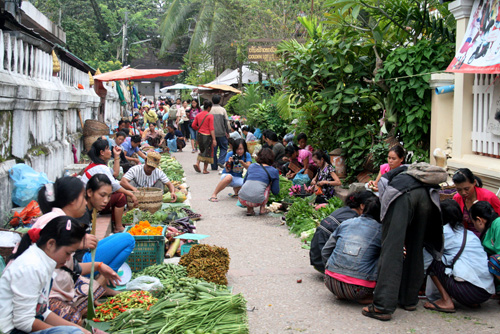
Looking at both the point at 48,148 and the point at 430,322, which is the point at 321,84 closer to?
the point at 48,148

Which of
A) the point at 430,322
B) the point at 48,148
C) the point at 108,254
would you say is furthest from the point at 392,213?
the point at 48,148

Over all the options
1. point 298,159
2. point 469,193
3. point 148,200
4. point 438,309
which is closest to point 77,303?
point 438,309

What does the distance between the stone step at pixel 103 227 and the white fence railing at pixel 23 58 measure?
7.72 feet

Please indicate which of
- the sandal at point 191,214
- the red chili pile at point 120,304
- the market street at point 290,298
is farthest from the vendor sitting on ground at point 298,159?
the red chili pile at point 120,304

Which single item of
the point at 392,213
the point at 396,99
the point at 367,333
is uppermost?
the point at 396,99

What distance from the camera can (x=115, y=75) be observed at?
15789 millimetres

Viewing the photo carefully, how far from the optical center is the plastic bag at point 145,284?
5418 mm

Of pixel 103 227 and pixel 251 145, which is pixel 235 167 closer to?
pixel 103 227

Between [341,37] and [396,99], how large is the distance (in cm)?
220

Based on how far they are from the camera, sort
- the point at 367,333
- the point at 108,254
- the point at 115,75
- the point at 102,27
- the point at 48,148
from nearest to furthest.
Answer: the point at 367,333 < the point at 108,254 < the point at 48,148 < the point at 115,75 < the point at 102,27

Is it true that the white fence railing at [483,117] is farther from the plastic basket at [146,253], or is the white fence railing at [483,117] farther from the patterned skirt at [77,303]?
the patterned skirt at [77,303]

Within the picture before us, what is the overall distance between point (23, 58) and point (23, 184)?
7.45 feet

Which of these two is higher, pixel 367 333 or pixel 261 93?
pixel 261 93

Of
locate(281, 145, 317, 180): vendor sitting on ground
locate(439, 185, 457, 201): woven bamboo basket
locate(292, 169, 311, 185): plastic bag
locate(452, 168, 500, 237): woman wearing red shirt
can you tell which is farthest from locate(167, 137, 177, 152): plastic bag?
locate(452, 168, 500, 237): woman wearing red shirt
